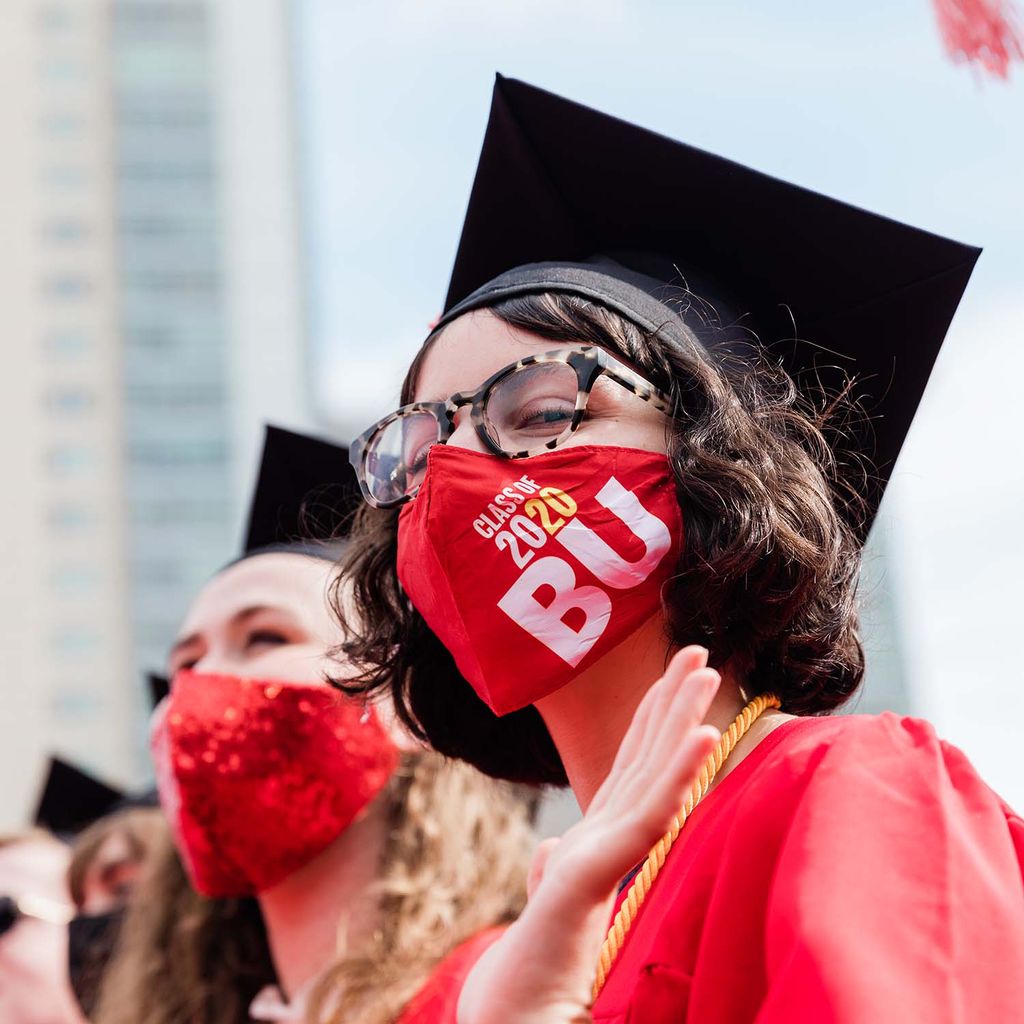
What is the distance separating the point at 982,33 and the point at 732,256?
61 cm

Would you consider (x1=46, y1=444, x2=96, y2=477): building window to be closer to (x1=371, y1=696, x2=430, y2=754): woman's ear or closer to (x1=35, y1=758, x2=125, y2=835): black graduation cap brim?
(x1=35, y1=758, x2=125, y2=835): black graduation cap brim

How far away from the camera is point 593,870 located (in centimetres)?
162

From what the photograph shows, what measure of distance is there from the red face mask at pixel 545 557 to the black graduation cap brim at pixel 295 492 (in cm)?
195

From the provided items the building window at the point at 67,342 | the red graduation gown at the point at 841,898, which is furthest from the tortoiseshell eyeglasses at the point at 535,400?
the building window at the point at 67,342

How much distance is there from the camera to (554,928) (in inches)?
64.4

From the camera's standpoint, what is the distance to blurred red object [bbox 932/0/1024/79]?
Result: 2262mm

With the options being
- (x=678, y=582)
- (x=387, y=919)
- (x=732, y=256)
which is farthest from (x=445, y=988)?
(x=732, y=256)

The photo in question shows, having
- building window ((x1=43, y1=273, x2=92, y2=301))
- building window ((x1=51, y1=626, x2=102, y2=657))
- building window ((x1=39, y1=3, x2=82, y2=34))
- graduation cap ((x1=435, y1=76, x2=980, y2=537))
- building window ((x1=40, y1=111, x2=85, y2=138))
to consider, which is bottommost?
building window ((x1=51, y1=626, x2=102, y2=657))

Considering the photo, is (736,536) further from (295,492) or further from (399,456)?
(295,492)

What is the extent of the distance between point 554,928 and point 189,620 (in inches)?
109

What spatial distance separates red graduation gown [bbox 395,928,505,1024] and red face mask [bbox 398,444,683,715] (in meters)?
1.29

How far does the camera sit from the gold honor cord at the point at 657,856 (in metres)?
1.90

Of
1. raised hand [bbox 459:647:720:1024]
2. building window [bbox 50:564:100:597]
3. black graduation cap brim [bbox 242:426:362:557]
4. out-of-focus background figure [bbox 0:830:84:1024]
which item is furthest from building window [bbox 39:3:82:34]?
raised hand [bbox 459:647:720:1024]

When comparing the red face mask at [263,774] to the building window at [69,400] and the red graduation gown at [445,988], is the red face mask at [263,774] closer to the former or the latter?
the red graduation gown at [445,988]
